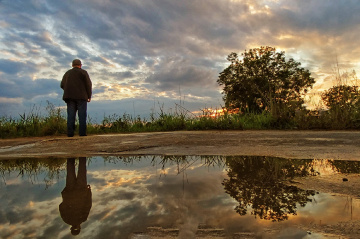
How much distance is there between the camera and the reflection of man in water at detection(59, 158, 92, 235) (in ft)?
4.44

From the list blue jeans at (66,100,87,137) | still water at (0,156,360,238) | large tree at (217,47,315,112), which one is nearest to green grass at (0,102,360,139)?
blue jeans at (66,100,87,137)

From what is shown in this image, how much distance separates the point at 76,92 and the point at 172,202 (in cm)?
594

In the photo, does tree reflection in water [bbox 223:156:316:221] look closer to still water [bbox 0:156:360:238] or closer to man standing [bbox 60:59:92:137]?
still water [bbox 0:156:360:238]

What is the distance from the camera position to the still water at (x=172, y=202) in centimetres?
122

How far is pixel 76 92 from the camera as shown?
22.1ft

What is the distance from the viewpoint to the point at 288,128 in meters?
7.94

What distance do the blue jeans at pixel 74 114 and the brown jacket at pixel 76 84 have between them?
181 millimetres

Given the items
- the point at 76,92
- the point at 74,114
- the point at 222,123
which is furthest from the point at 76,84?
the point at 222,123

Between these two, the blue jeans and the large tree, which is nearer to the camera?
the blue jeans

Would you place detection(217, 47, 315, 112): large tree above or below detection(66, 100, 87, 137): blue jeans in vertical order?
above

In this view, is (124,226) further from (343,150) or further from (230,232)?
(343,150)

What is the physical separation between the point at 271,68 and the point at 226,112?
24.2m

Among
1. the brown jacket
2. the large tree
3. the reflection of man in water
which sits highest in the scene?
the large tree

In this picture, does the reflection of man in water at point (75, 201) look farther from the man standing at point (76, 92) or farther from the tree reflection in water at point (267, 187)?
the man standing at point (76, 92)
